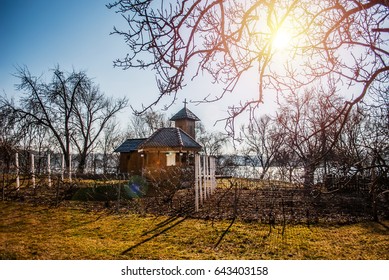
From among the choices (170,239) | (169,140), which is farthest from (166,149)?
(170,239)

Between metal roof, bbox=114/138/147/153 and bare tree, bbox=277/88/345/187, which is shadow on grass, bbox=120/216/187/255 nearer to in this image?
bare tree, bbox=277/88/345/187

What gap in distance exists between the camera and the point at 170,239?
16.4 ft

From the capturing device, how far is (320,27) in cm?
432

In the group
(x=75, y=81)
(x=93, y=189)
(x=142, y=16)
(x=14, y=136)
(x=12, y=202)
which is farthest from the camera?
(x=93, y=189)

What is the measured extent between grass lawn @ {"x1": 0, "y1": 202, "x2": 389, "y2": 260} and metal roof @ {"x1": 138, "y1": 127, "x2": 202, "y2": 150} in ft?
44.7

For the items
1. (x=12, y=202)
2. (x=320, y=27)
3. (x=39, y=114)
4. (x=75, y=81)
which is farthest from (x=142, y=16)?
(x=12, y=202)

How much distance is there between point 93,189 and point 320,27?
9.54m

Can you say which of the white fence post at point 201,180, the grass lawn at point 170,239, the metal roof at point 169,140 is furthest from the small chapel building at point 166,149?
the grass lawn at point 170,239

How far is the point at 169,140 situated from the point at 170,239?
53.8ft

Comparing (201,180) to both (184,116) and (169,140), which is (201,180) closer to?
(169,140)

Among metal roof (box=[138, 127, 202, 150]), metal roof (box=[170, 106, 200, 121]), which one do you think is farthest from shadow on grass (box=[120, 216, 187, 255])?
metal roof (box=[170, 106, 200, 121])
